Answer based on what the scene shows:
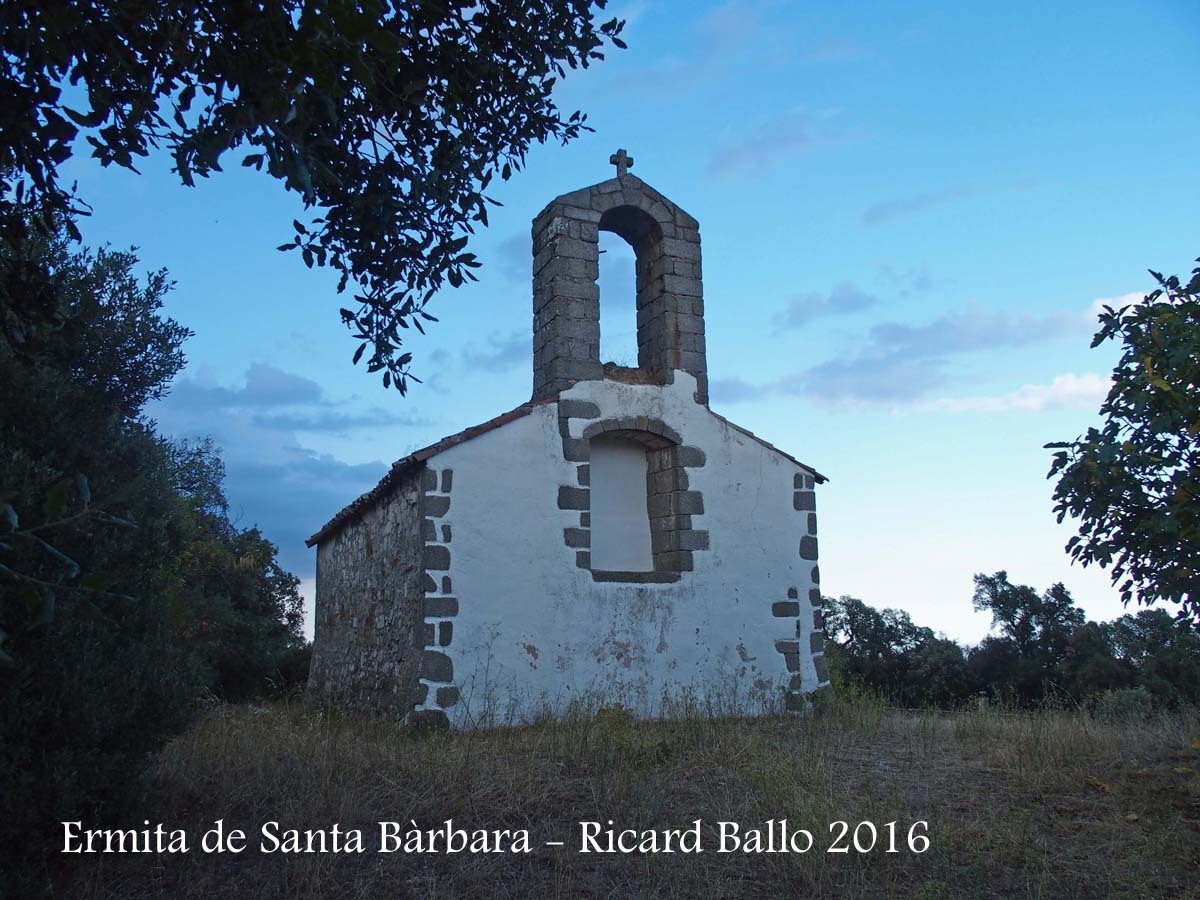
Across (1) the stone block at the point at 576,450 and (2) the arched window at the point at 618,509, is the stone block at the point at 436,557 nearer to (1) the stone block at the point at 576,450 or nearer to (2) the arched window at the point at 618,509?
(1) the stone block at the point at 576,450

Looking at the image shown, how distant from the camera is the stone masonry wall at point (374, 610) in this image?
966cm

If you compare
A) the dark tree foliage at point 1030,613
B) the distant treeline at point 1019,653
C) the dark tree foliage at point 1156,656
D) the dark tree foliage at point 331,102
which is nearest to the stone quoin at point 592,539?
the dark tree foliage at point 331,102

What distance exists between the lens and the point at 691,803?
6039 mm

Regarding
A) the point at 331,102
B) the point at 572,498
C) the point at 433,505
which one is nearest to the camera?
the point at 331,102

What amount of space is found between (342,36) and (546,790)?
15.1ft

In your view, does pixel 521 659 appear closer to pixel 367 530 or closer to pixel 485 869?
pixel 367 530

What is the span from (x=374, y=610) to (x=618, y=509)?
3.10 meters

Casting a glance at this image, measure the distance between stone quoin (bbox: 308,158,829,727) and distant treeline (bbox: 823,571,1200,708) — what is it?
704cm

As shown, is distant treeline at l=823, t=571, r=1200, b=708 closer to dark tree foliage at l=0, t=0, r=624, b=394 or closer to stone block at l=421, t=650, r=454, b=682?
stone block at l=421, t=650, r=454, b=682

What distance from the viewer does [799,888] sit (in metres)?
4.82

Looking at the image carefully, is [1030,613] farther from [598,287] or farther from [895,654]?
[598,287]

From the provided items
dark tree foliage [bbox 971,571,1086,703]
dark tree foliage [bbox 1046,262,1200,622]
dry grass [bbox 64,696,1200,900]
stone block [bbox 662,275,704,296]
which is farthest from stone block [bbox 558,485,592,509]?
dark tree foliage [bbox 971,571,1086,703]

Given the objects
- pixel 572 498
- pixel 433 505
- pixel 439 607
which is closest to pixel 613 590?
pixel 572 498

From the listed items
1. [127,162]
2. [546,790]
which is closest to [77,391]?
[127,162]
